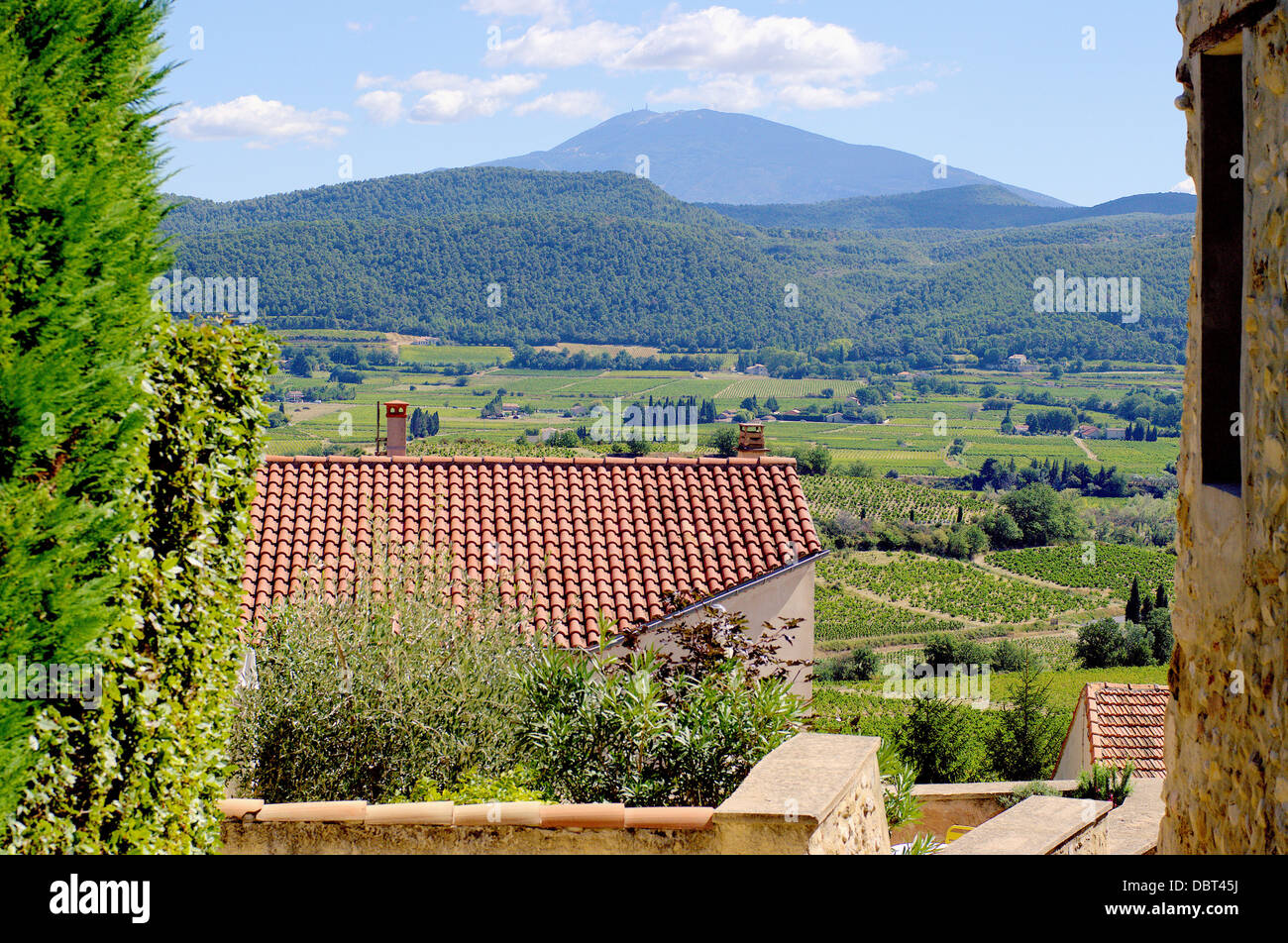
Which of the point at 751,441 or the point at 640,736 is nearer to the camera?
the point at 640,736

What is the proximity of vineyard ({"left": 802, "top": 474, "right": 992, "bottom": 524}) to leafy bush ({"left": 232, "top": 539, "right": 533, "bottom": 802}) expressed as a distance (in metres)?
59.7

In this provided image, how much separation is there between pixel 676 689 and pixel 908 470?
252ft

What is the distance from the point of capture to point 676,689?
23.8 ft

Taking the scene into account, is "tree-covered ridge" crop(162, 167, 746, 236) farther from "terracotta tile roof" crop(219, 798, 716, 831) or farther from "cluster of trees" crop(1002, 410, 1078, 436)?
"terracotta tile roof" crop(219, 798, 716, 831)

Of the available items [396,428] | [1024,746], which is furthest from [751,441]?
[1024,746]

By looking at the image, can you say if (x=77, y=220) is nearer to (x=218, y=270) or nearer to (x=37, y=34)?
(x=37, y=34)

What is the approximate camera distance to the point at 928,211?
188750mm

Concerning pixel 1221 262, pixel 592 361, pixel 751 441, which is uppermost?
pixel 592 361

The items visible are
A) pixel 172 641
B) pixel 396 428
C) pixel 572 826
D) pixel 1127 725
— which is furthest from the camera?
pixel 396 428

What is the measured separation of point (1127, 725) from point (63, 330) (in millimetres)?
17555

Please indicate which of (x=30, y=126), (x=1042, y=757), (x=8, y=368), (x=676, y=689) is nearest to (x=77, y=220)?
(x=30, y=126)

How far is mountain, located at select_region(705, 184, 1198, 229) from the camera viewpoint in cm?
17338

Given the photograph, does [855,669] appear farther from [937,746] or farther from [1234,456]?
[1234,456]

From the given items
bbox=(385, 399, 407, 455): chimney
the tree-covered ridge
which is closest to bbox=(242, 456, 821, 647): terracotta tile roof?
bbox=(385, 399, 407, 455): chimney
